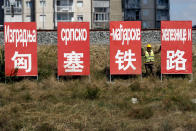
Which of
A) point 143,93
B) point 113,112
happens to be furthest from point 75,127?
point 143,93

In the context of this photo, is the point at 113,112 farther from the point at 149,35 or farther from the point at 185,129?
the point at 149,35

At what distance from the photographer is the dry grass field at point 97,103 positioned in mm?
8656

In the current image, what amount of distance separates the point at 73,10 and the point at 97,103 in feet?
151

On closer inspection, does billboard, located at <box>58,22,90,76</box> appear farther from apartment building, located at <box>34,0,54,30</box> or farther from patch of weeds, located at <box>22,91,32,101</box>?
apartment building, located at <box>34,0,54,30</box>

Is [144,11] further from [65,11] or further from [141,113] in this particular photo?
[141,113]

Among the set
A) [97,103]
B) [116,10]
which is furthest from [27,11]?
[97,103]

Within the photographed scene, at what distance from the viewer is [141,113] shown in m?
9.66

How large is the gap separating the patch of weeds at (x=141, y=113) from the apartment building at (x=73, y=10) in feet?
152

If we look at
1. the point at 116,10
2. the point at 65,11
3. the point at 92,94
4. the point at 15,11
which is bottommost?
the point at 92,94

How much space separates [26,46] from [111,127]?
7.67m

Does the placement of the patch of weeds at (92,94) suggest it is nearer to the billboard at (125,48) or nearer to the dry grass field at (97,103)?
the dry grass field at (97,103)

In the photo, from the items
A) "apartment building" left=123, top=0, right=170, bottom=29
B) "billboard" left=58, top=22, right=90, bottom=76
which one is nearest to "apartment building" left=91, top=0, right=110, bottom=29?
"apartment building" left=123, top=0, right=170, bottom=29

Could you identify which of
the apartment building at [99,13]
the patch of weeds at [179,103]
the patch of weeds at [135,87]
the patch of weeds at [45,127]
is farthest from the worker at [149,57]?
the apartment building at [99,13]

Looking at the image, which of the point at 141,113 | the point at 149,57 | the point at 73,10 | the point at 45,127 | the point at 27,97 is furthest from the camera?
the point at 73,10
